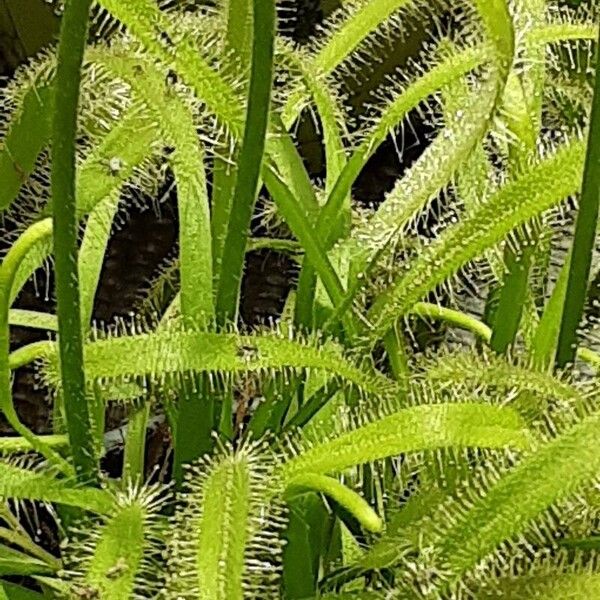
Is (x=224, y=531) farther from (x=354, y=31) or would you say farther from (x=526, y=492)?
(x=354, y=31)

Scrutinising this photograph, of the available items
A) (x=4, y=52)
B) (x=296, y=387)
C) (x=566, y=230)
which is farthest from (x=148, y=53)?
(x=4, y=52)

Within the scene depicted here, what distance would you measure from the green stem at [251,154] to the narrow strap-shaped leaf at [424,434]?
9cm

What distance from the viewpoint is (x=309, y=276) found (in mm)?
559

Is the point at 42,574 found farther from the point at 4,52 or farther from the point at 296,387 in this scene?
the point at 4,52

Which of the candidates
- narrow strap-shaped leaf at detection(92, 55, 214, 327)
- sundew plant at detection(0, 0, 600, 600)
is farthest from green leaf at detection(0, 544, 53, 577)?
narrow strap-shaped leaf at detection(92, 55, 214, 327)

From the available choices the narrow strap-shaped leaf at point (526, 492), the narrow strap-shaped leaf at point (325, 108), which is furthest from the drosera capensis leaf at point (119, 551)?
the narrow strap-shaped leaf at point (325, 108)

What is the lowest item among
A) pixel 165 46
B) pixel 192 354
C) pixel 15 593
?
pixel 15 593

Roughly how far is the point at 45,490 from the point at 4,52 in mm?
673

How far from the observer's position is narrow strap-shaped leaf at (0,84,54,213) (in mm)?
496

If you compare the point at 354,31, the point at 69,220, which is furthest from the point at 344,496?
the point at 354,31

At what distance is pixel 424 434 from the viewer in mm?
403

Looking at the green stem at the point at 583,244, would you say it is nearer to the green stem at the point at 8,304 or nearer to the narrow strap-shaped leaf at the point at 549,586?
the narrow strap-shaped leaf at the point at 549,586

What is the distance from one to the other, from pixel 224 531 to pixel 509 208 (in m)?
0.17

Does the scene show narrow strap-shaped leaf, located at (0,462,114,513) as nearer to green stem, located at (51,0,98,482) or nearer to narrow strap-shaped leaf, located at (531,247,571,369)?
green stem, located at (51,0,98,482)
